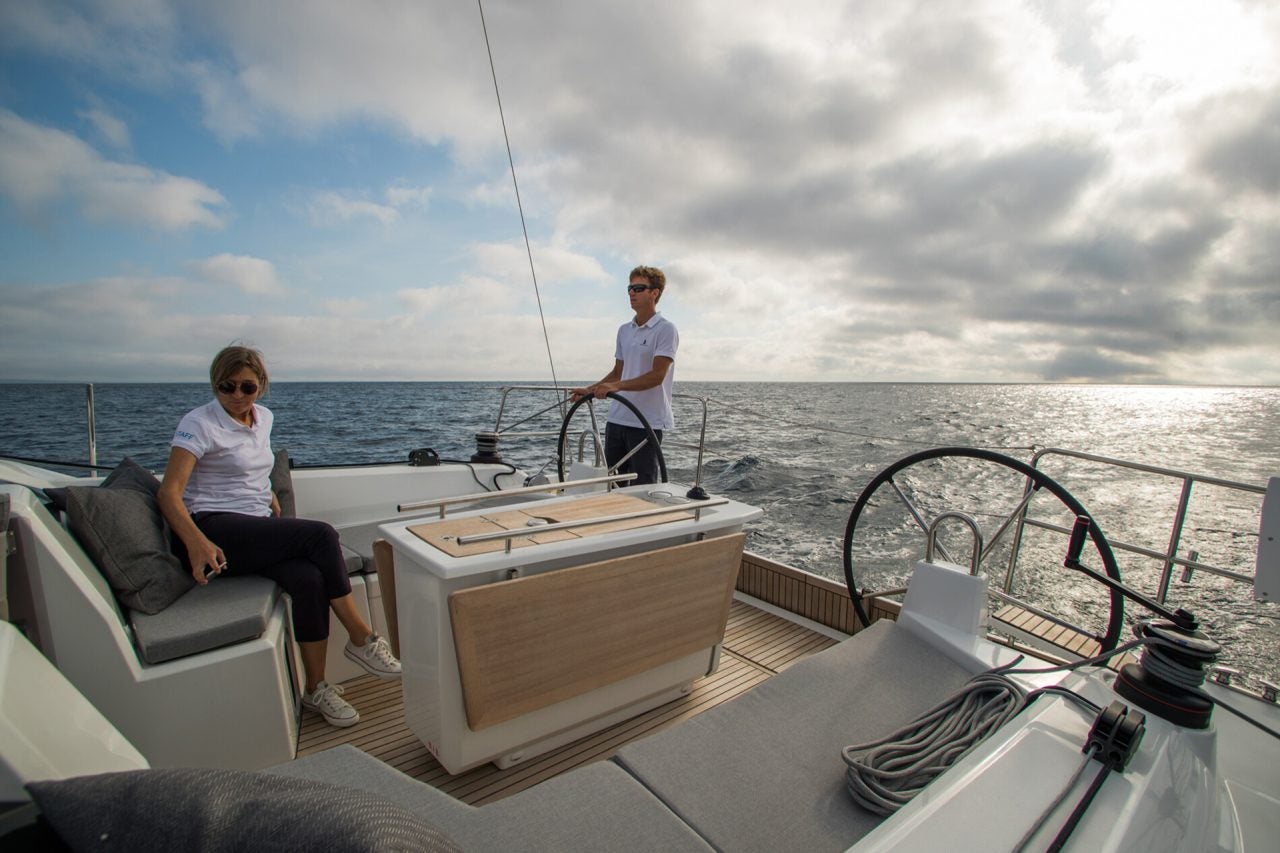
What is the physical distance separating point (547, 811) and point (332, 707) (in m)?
1.19

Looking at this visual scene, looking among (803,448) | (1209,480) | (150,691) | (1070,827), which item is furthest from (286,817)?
(803,448)

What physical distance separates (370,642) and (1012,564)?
2.19m

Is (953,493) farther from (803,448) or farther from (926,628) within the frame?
(926,628)

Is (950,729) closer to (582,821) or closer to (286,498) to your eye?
(582,821)

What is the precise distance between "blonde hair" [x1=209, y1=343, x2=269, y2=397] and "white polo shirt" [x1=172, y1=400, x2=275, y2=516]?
9 centimetres

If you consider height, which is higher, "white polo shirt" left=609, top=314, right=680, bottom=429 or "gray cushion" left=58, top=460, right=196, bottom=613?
"white polo shirt" left=609, top=314, right=680, bottom=429

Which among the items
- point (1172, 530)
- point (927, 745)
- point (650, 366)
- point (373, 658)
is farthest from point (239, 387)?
point (1172, 530)

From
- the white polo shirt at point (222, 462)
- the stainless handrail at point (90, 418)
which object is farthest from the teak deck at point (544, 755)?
the stainless handrail at point (90, 418)

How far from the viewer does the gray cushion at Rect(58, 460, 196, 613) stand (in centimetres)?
162

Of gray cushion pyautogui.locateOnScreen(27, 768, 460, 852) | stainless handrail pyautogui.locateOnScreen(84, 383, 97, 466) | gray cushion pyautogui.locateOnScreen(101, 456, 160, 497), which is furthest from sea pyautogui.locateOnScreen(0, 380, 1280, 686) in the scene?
gray cushion pyautogui.locateOnScreen(27, 768, 460, 852)

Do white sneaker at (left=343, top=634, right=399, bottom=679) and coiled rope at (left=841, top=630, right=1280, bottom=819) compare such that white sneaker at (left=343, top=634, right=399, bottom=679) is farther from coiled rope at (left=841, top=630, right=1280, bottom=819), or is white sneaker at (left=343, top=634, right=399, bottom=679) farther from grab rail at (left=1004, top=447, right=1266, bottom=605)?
grab rail at (left=1004, top=447, right=1266, bottom=605)

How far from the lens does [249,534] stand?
1.91m

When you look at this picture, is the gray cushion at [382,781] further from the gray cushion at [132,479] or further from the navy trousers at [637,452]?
the navy trousers at [637,452]

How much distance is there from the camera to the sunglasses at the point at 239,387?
A: 1956 millimetres
